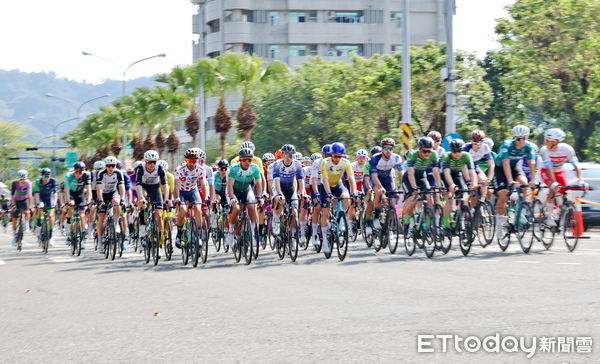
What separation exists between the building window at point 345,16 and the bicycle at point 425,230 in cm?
6491

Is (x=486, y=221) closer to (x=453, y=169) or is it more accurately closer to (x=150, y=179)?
(x=453, y=169)

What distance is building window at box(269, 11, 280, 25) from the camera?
264 ft

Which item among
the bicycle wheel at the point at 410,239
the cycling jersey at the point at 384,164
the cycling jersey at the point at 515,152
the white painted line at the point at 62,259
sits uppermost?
the cycling jersey at the point at 515,152

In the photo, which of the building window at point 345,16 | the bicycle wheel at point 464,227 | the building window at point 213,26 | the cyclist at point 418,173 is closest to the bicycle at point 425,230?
the cyclist at point 418,173

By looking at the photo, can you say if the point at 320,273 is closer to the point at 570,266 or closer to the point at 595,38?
the point at 570,266

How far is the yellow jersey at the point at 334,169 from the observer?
1560 cm

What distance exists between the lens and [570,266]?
13.1 m

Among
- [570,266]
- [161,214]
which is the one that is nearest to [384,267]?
[570,266]

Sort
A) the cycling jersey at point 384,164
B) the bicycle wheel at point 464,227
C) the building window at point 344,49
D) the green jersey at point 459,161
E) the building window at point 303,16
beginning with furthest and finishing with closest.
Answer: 1. the building window at point 303,16
2. the building window at point 344,49
3. the cycling jersey at point 384,164
4. the green jersey at point 459,161
5. the bicycle wheel at point 464,227

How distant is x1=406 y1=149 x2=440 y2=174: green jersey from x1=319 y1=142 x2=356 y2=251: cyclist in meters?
1.10

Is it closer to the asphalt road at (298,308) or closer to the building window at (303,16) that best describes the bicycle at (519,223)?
the asphalt road at (298,308)

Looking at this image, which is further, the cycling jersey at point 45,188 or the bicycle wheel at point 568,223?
the cycling jersey at point 45,188

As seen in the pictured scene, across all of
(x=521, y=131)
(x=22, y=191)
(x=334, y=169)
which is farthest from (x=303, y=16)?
(x=334, y=169)

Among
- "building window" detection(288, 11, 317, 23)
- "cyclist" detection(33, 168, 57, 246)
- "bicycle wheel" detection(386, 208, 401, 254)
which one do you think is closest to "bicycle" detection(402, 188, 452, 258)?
Result: "bicycle wheel" detection(386, 208, 401, 254)
